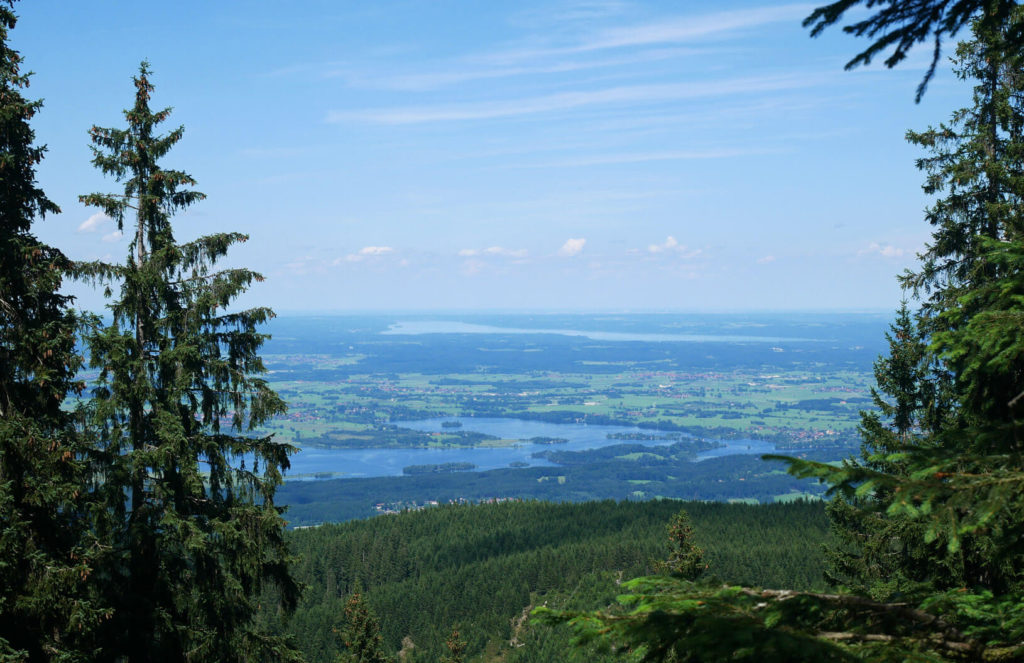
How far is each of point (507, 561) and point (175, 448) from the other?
98747 millimetres

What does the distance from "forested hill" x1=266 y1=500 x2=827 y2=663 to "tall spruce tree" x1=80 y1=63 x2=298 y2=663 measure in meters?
60.8

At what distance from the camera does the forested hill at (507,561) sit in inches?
3455

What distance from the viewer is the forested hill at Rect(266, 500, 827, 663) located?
87.8 meters

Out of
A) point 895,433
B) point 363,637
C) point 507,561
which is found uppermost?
point 895,433

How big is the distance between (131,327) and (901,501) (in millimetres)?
15464

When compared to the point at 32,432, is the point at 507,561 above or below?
below

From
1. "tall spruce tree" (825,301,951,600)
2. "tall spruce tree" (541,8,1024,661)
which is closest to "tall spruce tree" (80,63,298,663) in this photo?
"tall spruce tree" (541,8,1024,661)

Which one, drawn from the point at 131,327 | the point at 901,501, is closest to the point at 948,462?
the point at 901,501

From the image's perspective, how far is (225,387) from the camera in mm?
16328

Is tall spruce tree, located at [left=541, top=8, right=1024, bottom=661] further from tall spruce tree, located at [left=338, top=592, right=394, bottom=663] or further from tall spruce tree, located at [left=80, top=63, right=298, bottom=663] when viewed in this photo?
tall spruce tree, located at [left=338, top=592, right=394, bottom=663]

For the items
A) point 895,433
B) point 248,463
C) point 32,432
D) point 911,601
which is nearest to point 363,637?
point 248,463

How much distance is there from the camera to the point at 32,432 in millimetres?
12078

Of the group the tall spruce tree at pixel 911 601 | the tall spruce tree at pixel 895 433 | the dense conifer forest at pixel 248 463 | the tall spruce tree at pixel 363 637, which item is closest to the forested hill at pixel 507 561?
the tall spruce tree at pixel 363 637

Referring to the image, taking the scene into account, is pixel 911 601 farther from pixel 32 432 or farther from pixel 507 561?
pixel 507 561
